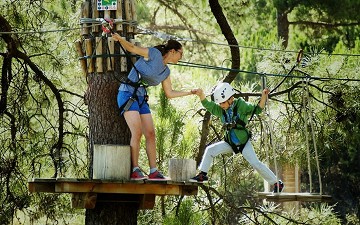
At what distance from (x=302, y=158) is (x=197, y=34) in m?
7.96

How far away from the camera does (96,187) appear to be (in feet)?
22.2

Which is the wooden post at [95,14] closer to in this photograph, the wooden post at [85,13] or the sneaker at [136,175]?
the wooden post at [85,13]

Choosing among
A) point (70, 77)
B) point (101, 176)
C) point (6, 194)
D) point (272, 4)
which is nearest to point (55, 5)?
point (70, 77)

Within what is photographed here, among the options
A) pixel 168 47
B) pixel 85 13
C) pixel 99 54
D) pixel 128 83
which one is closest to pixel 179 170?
pixel 128 83

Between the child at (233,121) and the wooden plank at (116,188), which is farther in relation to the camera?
the child at (233,121)

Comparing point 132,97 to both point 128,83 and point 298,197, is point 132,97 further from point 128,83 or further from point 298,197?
point 298,197

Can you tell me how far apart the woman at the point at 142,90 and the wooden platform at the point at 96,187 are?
190mm

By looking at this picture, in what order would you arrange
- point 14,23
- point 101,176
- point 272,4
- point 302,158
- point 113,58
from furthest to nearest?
1. point 272,4
2. point 302,158
3. point 14,23
4. point 113,58
5. point 101,176

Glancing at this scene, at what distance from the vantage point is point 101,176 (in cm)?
682

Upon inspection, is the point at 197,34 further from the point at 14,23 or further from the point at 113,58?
the point at 113,58

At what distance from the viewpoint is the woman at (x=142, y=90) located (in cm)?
707

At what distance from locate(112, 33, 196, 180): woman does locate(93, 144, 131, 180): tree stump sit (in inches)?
5.5

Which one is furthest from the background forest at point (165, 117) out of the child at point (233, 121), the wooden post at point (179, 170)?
the wooden post at point (179, 170)

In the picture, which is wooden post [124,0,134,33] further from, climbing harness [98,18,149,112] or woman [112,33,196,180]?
woman [112,33,196,180]
